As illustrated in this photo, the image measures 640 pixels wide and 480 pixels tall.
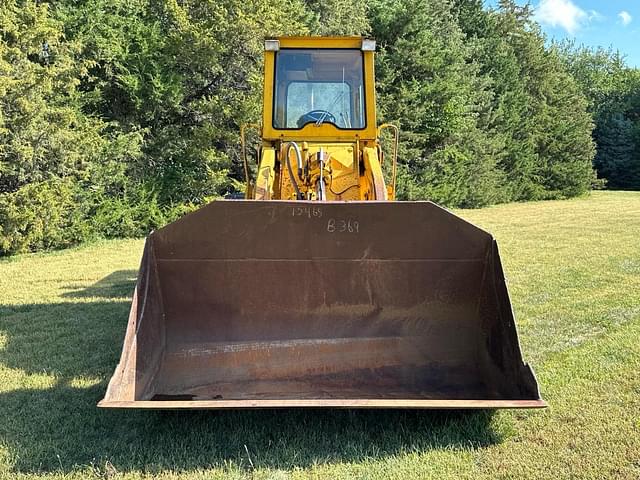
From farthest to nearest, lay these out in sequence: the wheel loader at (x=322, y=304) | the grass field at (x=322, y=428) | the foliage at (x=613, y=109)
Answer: the foliage at (x=613, y=109) → the wheel loader at (x=322, y=304) → the grass field at (x=322, y=428)

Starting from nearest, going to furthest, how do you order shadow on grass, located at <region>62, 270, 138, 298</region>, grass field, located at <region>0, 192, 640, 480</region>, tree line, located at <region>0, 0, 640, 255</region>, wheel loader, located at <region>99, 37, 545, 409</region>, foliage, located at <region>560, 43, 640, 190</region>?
1. grass field, located at <region>0, 192, 640, 480</region>
2. wheel loader, located at <region>99, 37, 545, 409</region>
3. shadow on grass, located at <region>62, 270, 138, 298</region>
4. tree line, located at <region>0, 0, 640, 255</region>
5. foliage, located at <region>560, 43, 640, 190</region>

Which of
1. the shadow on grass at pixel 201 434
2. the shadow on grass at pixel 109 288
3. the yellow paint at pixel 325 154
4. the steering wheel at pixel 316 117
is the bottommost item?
the shadow on grass at pixel 201 434

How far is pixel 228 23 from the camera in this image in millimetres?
13305

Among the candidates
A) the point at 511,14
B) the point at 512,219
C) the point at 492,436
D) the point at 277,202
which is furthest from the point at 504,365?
the point at 511,14

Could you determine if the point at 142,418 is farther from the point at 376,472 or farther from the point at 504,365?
the point at 504,365

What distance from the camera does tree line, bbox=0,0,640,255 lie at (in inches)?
416

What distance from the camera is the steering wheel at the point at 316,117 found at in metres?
5.38

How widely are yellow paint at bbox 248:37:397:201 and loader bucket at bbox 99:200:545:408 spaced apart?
3.02 ft

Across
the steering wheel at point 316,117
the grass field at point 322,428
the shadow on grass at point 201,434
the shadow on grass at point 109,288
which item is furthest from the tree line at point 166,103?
the shadow on grass at point 201,434

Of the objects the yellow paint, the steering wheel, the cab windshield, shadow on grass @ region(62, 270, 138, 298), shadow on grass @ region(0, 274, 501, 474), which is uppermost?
the cab windshield

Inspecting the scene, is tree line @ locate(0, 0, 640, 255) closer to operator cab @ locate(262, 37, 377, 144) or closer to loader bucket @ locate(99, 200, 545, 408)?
operator cab @ locate(262, 37, 377, 144)

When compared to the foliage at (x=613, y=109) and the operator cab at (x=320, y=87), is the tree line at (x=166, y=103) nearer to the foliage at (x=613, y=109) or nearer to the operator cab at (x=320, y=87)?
the operator cab at (x=320, y=87)

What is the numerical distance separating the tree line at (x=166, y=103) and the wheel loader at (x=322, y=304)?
768 centimetres

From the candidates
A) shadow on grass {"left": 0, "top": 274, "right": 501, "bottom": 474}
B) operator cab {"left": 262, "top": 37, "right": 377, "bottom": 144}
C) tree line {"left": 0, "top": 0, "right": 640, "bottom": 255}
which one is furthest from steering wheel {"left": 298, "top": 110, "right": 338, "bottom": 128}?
tree line {"left": 0, "top": 0, "right": 640, "bottom": 255}
